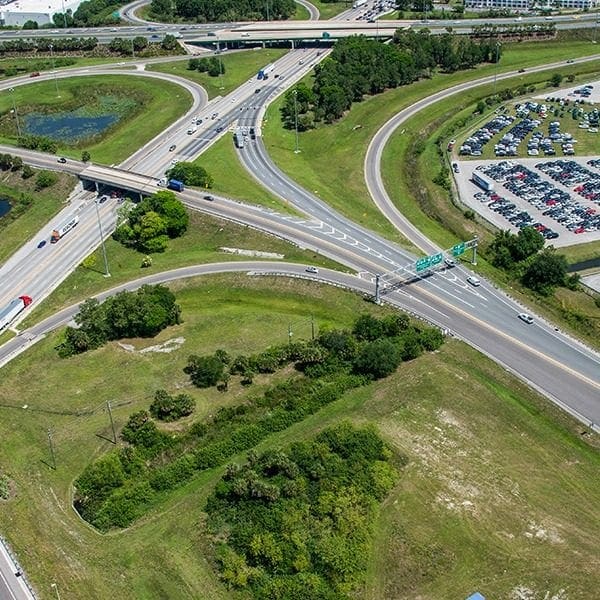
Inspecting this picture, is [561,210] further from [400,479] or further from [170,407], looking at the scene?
[170,407]

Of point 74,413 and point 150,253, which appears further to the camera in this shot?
point 150,253

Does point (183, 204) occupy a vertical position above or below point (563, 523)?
above

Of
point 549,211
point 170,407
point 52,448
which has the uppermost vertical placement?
point 549,211

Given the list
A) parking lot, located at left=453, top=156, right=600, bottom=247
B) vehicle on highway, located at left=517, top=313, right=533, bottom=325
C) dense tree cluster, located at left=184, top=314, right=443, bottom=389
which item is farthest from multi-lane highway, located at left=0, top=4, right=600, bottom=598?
parking lot, located at left=453, top=156, right=600, bottom=247

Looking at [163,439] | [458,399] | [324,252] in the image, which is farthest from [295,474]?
[324,252]

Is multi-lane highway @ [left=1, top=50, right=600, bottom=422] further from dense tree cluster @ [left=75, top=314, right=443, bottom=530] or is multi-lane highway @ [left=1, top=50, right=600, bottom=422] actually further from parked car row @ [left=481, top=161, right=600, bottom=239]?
parked car row @ [left=481, top=161, right=600, bottom=239]

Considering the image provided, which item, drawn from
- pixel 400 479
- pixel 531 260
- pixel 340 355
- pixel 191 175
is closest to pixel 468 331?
pixel 340 355

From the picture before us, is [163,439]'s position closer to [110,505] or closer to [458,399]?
[110,505]
